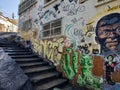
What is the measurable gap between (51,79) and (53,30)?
8.05 ft

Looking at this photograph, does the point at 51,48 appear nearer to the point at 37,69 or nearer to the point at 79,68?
the point at 37,69

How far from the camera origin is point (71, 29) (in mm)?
6453

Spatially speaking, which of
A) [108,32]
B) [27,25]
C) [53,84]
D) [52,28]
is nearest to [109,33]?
[108,32]

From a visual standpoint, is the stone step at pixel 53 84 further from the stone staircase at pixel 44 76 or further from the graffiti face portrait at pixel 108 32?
the graffiti face portrait at pixel 108 32

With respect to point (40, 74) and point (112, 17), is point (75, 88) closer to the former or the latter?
point (40, 74)

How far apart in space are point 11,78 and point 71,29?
3.01 metres

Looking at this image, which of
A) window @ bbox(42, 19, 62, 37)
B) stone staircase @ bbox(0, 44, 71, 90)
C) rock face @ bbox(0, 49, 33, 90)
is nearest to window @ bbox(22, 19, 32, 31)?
window @ bbox(42, 19, 62, 37)

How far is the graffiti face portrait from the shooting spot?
4730mm

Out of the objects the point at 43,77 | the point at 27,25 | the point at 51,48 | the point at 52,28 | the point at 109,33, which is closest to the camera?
the point at 109,33

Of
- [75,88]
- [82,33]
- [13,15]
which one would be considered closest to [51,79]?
[75,88]

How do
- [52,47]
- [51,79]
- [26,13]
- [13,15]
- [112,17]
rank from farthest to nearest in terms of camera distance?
[13,15], [26,13], [52,47], [51,79], [112,17]

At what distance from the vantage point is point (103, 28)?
16.7 ft

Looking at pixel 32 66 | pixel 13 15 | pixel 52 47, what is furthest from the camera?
pixel 13 15

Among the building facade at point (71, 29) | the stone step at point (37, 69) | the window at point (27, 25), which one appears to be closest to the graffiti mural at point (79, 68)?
→ the building facade at point (71, 29)
